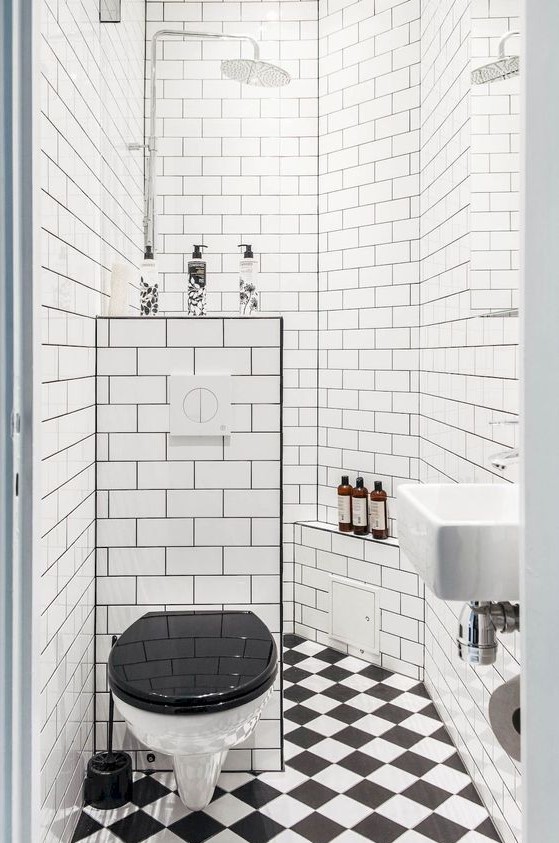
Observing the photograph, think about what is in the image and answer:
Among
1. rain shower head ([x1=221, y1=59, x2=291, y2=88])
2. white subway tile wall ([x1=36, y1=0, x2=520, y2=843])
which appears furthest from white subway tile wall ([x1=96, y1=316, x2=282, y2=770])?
rain shower head ([x1=221, y1=59, x2=291, y2=88])

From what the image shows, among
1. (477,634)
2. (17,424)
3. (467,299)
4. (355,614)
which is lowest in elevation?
(355,614)

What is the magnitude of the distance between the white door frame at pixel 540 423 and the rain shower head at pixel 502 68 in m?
1.13

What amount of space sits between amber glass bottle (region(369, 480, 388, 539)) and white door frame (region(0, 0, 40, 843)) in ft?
6.45

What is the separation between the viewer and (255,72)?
252 cm

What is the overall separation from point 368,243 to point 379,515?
1206mm

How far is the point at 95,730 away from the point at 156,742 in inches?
24.2

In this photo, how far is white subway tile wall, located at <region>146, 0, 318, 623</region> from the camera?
2967 mm

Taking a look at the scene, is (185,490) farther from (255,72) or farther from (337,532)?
(255,72)

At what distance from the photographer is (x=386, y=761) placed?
2041mm

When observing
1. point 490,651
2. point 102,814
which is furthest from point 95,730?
point 490,651

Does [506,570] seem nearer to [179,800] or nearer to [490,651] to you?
[490,651]

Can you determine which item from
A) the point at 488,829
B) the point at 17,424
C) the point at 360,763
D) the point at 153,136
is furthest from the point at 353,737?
the point at 153,136

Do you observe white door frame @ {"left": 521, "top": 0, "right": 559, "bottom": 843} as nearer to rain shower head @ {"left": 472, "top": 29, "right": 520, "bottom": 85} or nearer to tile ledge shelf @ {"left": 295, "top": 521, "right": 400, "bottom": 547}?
rain shower head @ {"left": 472, "top": 29, "right": 520, "bottom": 85}

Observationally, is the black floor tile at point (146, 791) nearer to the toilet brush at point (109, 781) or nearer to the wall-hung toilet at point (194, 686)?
the toilet brush at point (109, 781)
